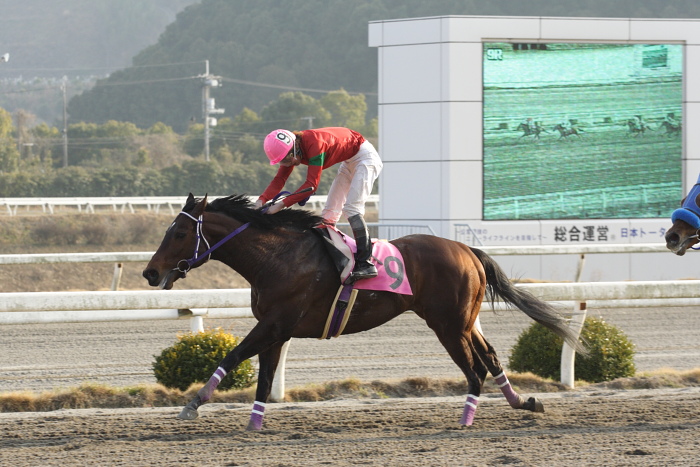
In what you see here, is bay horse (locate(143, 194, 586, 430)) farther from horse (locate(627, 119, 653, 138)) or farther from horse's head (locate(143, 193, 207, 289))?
horse (locate(627, 119, 653, 138))

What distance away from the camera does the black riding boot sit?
492 cm

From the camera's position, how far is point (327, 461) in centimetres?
417

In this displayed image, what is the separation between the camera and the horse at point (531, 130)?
1462cm

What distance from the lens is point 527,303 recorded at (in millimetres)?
5512

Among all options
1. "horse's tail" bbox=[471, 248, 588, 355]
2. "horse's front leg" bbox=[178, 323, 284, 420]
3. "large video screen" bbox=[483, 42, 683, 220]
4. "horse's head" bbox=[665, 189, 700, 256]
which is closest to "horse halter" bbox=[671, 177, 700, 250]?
"horse's head" bbox=[665, 189, 700, 256]

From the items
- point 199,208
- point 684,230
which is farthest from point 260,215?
point 684,230

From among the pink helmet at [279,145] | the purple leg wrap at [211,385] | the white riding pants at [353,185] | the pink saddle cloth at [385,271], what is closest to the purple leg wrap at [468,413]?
the pink saddle cloth at [385,271]

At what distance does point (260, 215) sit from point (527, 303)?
1683mm

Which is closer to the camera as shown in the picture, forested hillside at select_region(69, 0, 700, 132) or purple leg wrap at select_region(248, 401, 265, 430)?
purple leg wrap at select_region(248, 401, 265, 430)

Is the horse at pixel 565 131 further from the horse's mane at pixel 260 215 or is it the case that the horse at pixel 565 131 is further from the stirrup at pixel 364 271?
the stirrup at pixel 364 271

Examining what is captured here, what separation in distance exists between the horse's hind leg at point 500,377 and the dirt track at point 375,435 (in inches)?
2.4

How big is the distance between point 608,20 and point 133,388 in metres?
11.9

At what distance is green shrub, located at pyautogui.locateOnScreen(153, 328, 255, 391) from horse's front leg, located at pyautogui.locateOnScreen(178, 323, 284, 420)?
985 millimetres

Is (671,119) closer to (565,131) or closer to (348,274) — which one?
(565,131)
